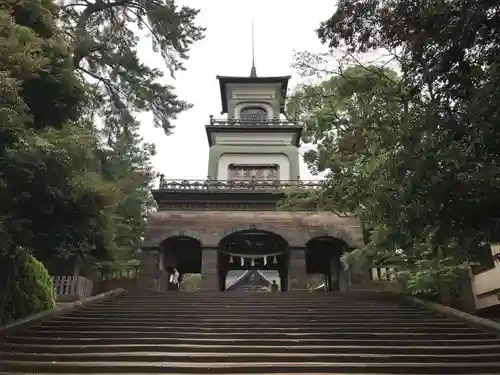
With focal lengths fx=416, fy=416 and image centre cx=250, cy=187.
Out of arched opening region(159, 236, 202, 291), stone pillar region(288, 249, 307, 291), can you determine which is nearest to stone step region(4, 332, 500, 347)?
stone pillar region(288, 249, 307, 291)

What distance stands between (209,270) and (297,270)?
3197mm

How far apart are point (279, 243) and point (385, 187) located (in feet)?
38.4

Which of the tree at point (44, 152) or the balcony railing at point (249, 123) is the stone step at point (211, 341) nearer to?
the tree at point (44, 152)

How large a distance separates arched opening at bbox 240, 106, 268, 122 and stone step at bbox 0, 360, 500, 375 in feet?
52.9

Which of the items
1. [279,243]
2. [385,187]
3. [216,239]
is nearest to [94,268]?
[216,239]

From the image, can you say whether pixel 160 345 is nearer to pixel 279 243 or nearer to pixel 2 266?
pixel 2 266

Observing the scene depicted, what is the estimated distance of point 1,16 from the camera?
17.5 ft

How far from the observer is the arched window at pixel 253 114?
20803mm

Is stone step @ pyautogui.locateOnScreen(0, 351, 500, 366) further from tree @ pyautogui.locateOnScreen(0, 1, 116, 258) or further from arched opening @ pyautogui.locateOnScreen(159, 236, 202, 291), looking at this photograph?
arched opening @ pyautogui.locateOnScreen(159, 236, 202, 291)

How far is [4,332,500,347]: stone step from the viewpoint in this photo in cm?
656

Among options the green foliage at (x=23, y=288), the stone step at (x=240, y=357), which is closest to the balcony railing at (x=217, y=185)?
the green foliage at (x=23, y=288)

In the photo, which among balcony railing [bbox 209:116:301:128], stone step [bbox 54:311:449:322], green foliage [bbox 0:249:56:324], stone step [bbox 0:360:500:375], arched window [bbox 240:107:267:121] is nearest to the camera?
stone step [bbox 0:360:500:375]

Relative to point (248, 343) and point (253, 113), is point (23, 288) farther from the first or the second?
point (253, 113)

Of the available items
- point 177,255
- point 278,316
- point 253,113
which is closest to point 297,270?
point 177,255
